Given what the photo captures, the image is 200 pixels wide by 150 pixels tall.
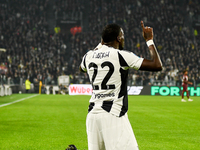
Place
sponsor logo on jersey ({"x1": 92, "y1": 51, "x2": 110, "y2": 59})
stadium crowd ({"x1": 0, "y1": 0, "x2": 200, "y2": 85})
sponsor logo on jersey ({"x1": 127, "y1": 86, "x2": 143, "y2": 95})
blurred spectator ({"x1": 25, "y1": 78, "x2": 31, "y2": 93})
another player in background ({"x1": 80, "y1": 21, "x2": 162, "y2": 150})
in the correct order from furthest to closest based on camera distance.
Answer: stadium crowd ({"x1": 0, "y1": 0, "x2": 200, "y2": 85})
blurred spectator ({"x1": 25, "y1": 78, "x2": 31, "y2": 93})
sponsor logo on jersey ({"x1": 127, "y1": 86, "x2": 143, "y2": 95})
sponsor logo on jersey ({"x1": 92, "y1": 51, "x2": 110, "y2": 59})
another player in background ({"x1": 80, "y1": 21, "x2": 162, "y2": 150})

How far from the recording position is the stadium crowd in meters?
35.2

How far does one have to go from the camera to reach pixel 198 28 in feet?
152

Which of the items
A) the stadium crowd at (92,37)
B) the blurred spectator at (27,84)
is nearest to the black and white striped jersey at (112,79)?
the stadium crowd at (92,37)

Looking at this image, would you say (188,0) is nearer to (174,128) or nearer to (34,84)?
(34,84)

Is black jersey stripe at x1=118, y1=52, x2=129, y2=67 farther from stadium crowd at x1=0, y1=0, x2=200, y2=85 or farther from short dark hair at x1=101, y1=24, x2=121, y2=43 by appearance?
stadium crowd at x1=0, y1=0, x2=200, y2=85

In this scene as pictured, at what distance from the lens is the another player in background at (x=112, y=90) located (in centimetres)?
306

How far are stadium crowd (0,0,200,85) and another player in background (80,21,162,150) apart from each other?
96.0 feet

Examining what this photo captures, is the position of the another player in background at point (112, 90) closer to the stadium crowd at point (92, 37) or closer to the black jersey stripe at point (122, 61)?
the black jersey stripe at point (122, 61)

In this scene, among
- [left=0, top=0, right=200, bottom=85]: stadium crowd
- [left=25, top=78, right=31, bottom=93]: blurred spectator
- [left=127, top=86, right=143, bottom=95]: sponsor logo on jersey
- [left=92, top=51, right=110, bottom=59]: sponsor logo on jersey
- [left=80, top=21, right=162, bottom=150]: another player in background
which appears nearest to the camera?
[left=80, top=21, right=162, bottom=150]: another player in background

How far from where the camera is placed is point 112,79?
125 inches

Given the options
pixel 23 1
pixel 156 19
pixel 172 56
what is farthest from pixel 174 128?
pixel 23 1

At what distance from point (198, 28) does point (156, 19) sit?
6.75 m

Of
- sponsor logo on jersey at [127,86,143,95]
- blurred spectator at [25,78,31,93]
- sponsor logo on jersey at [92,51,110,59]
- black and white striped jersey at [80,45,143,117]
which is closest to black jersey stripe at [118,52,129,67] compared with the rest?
black and white striped jersey at [80,45,143,117]

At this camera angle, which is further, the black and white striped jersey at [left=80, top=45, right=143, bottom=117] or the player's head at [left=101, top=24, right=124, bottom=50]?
the player's head at [left=101, top=24, right=124, bottom=50]
